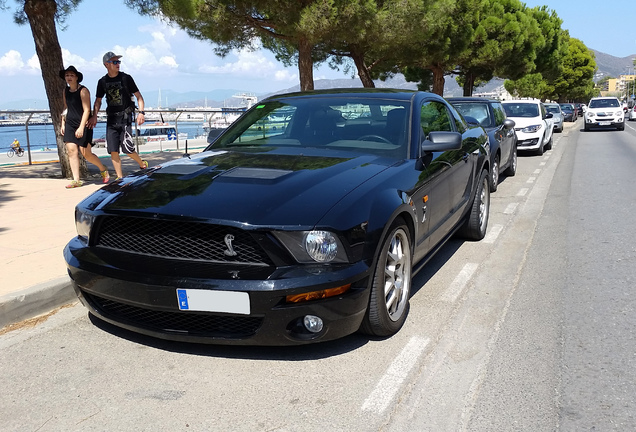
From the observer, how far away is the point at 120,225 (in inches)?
126

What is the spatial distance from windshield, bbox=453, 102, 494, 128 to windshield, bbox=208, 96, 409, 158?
5874 mm

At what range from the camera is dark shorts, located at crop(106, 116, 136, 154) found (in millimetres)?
8273

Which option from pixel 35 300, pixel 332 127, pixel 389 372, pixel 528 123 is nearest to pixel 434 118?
pixel 332 127

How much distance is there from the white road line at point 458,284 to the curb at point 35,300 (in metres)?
2.71

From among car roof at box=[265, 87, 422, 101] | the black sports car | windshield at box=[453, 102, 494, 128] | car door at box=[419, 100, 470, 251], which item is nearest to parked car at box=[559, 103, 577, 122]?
windshield at box=[453, 102, 494, 128]

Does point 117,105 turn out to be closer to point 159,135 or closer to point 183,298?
point 183,298

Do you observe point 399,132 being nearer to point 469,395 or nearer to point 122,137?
point 469,395

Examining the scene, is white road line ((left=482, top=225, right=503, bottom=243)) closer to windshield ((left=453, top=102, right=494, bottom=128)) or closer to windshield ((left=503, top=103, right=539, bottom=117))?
windshield ((left=453, top=102, right=494, bottom=128))

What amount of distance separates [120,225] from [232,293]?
813mm

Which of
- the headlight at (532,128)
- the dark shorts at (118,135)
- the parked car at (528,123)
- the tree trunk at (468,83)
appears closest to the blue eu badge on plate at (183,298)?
the dark shorts at (118,135)

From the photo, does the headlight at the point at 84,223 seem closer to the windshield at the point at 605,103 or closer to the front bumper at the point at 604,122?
the front bumper at the point at 604,122

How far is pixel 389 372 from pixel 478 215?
3.24m

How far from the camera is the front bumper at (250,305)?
2854 millimetres

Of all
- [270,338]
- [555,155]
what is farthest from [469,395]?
[555,155]
